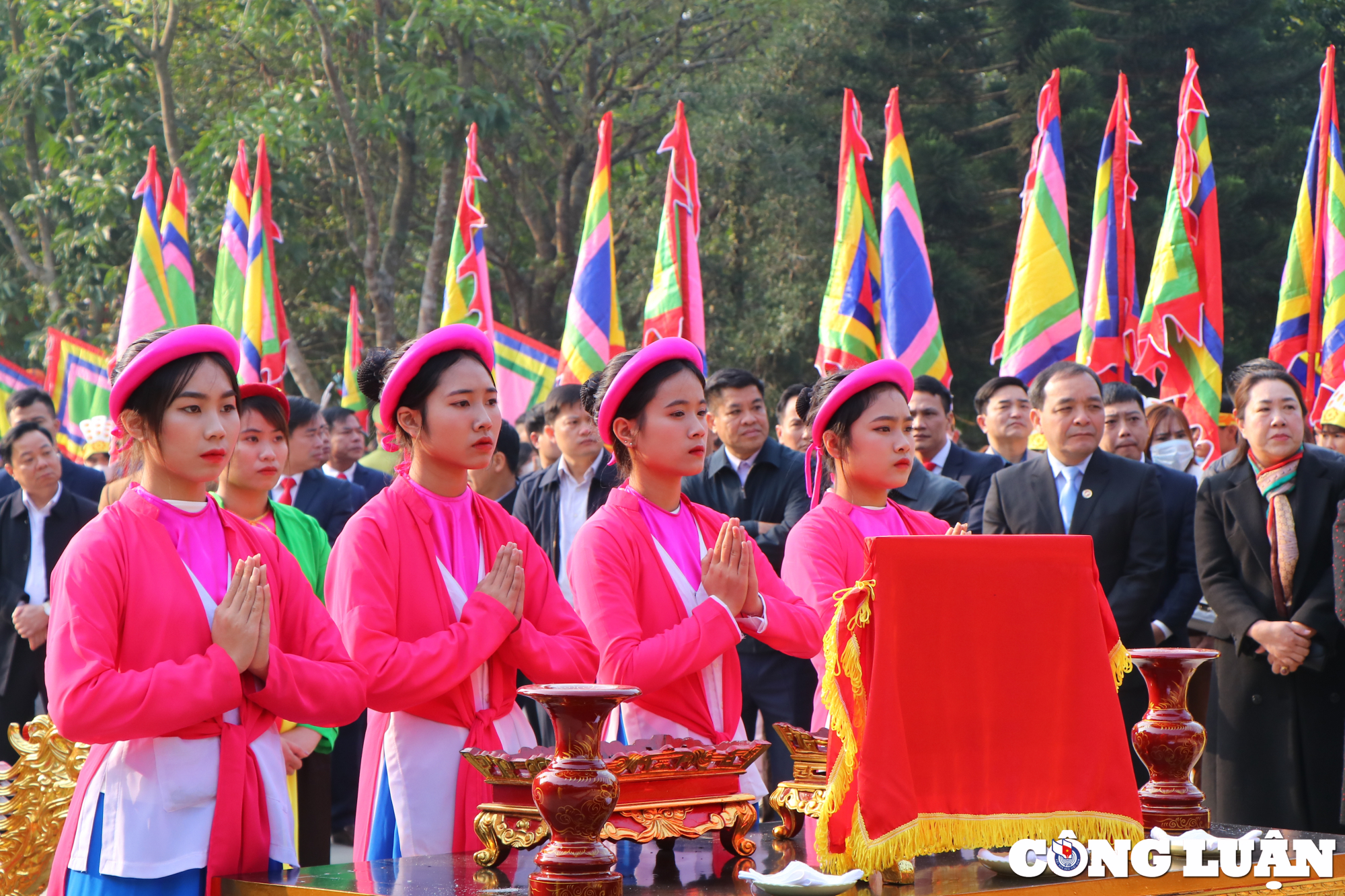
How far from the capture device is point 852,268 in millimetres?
9375

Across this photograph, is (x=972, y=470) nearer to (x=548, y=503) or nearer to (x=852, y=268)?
(x=548, y=503)

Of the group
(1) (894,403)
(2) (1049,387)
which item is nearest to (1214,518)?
(2) (1049,387)

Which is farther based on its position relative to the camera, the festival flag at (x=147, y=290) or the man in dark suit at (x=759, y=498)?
the festival flag at (x=147, y=290)

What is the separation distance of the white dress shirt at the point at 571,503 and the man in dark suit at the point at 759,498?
0.45 metres

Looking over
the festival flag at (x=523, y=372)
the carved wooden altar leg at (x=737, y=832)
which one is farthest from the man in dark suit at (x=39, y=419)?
the carved wooden altar leg at (x=737, y=832)

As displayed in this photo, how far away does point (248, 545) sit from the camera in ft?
9.66

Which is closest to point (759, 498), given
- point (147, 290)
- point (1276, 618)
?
point (1276, 618)

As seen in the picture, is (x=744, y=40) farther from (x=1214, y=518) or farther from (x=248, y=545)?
(x=248, y=545)

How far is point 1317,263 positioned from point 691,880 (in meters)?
8.69

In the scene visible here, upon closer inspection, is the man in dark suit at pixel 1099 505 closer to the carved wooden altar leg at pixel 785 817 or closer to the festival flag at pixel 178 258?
the carved wooden altar leg at pixel 785 817

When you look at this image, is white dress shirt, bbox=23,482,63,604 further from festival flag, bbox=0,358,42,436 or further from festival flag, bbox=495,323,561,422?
festival flag, bbox=0,358,42,436

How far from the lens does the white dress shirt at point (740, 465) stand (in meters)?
6.71

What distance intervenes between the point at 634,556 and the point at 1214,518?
312cm

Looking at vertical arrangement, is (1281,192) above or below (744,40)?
below
